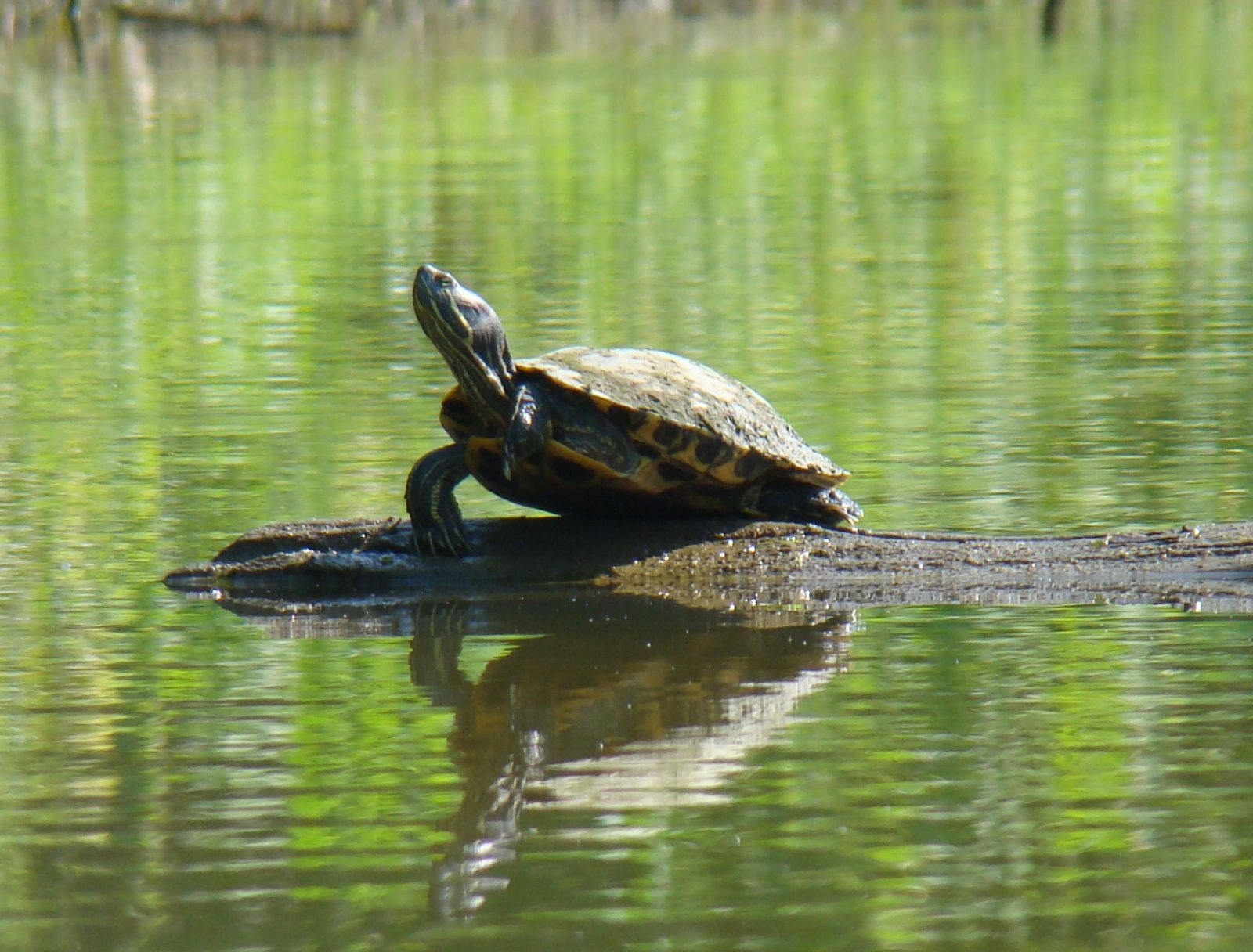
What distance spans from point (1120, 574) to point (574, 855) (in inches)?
97.1

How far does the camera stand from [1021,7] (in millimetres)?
39906

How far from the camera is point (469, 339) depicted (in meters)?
6.02

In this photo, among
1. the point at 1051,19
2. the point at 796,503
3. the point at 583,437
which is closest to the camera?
the point at 583,437

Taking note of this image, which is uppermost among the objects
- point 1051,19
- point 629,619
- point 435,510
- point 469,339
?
point 469,339

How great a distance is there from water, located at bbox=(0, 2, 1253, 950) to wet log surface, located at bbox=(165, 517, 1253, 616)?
0.14m

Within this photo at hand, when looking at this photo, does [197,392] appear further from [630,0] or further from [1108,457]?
[630,0]

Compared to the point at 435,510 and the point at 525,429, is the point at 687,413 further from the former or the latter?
the point at 435,510

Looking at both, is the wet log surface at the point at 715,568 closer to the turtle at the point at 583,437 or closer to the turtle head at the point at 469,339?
the turtle at the point at 583,437

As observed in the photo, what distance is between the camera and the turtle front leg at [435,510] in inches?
237

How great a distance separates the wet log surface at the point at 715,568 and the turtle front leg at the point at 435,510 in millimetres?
48

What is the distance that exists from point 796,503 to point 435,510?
1.11m

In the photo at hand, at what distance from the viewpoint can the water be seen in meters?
3.69

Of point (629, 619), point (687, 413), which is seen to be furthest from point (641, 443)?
point (629, 619)

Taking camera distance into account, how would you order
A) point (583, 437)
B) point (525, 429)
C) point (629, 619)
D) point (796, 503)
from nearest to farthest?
point (629, 619) < point (525, 429) < point (583, 437) < point (796, 503)
